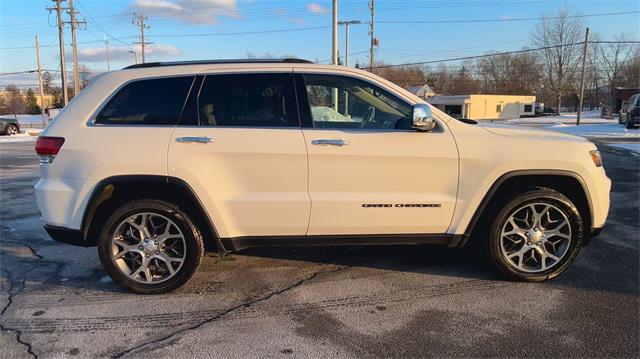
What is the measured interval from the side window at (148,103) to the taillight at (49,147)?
34cm

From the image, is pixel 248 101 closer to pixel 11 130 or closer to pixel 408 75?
pixel 11 130

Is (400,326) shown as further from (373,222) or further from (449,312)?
(373,222)

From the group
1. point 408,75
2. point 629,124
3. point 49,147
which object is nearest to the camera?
point 49,147

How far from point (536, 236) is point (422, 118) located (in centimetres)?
151

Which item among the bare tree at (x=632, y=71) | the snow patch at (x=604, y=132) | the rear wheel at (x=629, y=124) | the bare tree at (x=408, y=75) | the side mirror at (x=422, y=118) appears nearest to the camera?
the side mirror at (x=422, y=118)

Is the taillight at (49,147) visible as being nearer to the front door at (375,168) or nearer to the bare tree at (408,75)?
the front door at (375,168)

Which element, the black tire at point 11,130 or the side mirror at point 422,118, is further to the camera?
the black tire at point 11,130

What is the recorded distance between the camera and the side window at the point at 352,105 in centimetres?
398

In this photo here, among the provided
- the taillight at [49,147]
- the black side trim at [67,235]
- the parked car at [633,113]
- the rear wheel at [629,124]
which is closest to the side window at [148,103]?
the taillight at [49,147]

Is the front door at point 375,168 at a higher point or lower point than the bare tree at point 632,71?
lower

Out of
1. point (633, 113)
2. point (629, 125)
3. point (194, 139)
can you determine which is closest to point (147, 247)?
point (194, 139)

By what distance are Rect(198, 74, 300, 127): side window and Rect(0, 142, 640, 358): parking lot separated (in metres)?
1.44

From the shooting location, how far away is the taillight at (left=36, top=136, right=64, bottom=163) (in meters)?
3.85

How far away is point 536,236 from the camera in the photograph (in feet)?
13.7
